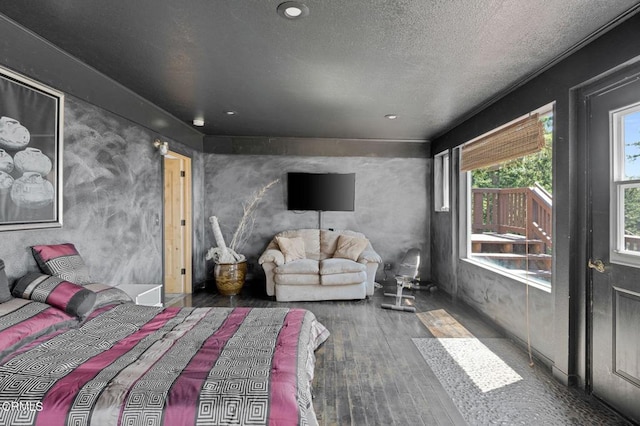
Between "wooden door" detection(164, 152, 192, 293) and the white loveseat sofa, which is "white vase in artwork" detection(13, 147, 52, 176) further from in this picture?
the white loveseat sofa

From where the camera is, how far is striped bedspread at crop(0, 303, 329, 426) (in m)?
1.44

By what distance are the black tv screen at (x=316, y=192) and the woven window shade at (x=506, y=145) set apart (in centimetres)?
207

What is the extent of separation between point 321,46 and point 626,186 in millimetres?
2228

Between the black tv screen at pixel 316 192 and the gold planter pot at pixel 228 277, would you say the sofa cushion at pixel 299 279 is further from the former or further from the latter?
the black tv screen at pixel 316 192

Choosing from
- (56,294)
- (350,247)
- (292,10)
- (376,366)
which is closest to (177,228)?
(350,247)

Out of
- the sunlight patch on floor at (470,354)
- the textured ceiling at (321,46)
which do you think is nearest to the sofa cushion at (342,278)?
the sunlight patch on floor at (470,354)

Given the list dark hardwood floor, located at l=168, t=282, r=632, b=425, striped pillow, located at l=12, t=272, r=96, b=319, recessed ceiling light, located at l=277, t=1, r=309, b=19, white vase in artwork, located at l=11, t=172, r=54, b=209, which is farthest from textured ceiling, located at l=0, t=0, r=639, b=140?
dark hardwood floor, located at l=168, t=282, r=632, b=425

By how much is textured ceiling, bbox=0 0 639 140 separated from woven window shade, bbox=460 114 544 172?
0.41m

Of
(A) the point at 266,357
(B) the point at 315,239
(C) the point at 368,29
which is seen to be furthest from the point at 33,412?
(B) the point at 315,239

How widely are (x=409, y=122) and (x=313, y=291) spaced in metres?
2.65

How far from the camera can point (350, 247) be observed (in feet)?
18.2

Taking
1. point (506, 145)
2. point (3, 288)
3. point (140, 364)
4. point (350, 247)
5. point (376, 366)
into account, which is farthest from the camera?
point (350, 247)

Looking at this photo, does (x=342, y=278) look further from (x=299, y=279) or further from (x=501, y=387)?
(x=501, y=387)

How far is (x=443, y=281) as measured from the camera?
18.6ft
